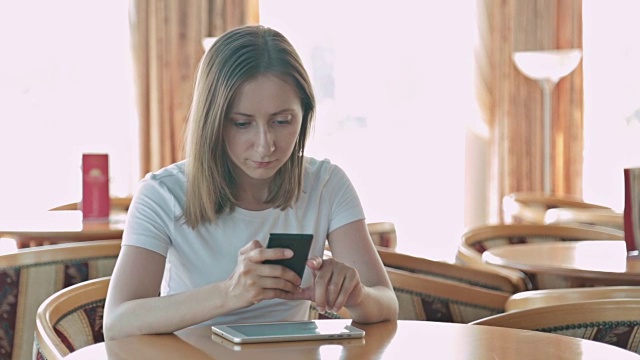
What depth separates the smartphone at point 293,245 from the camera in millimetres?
2008

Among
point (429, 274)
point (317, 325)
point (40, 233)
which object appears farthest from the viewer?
point (40, 233)

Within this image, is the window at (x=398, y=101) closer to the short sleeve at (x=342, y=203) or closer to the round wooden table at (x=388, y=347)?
the short sleeve at (x=342, y=203)

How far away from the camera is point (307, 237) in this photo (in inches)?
79.0

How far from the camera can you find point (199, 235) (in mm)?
2457

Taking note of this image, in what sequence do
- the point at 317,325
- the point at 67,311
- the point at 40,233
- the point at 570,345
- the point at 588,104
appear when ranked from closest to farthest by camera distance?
the point at 570,345 → the point at 317,325 → the point at 67,311 → the point at 40,233 → the point at 588,104

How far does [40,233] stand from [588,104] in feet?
18.1

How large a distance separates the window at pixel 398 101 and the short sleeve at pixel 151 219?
5.43m

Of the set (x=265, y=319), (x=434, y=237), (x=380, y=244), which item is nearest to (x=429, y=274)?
(x=380, y=244)

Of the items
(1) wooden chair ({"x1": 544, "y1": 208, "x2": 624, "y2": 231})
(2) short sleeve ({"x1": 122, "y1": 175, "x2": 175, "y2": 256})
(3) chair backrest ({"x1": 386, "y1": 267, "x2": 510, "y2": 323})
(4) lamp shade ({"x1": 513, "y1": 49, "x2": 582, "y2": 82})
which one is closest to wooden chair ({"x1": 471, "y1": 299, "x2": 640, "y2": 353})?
(3) chair backrest ({"x1": 386, "y1": 267, "x2": 510, "y2": 323})

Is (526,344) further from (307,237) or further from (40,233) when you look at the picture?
(40,233)

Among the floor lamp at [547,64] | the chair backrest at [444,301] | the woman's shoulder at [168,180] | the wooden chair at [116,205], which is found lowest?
the chair backrest at [444,301]

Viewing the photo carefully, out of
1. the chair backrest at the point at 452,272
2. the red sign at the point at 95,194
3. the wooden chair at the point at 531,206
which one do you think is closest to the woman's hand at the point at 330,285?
the chair backrest at the point at 452,272

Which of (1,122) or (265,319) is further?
(1,122)

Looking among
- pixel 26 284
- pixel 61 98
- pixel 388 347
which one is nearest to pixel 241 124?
pixel 388 347
